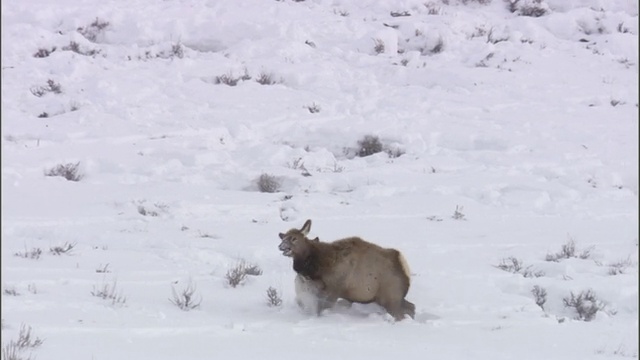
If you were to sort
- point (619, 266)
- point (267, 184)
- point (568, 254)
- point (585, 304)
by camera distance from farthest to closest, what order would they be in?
point (267, 184) < point (568, 254) < point (619, 266) < point (585, 304)

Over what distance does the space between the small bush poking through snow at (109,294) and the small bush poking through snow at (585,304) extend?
3.13 meters

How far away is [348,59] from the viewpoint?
46.3 feet

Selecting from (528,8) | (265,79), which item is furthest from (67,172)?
(528,8)

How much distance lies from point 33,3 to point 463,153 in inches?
314

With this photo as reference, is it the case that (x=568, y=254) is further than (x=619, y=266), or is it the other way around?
(x=568, y=254)

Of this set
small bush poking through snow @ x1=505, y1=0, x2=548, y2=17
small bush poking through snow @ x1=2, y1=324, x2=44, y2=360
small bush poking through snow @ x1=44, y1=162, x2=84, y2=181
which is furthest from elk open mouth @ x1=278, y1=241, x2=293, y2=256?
small bush poking through snow @ x1=505, y1=0, x2=548, y2=17

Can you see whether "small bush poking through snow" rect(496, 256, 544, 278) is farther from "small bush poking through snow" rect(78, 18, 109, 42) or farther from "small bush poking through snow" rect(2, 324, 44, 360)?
"small bush poking through snow" rect(78, 18, 109, 42)

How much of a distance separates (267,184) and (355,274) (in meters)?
3.28

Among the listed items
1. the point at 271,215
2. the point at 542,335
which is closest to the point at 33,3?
the point at 271,215

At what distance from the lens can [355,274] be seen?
20.0 ft

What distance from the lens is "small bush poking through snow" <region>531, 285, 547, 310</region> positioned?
6.52 meters

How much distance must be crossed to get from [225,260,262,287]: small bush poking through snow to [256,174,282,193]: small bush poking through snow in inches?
91.8

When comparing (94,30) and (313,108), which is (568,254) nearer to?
(313,108)

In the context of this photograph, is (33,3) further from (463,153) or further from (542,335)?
(542,335)
